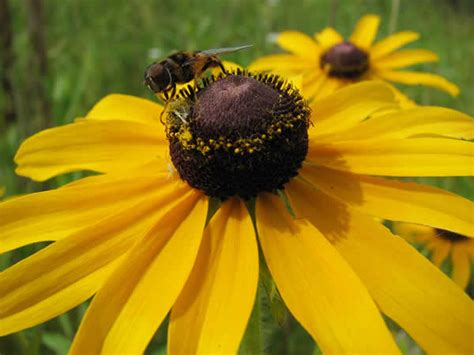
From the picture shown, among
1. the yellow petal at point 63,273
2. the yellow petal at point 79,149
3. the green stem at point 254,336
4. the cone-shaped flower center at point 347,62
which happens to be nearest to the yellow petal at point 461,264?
the cone-shaped flower center at point 347,62

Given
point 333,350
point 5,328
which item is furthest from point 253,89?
point 5,328

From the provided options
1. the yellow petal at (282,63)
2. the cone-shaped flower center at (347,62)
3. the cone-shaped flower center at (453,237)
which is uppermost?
the yellow petal at (282,63)

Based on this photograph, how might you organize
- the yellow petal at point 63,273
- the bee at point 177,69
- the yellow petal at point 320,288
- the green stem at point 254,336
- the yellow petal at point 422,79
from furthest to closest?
the yellow petal at point 422,79 → the bee at point 177,69 → the green stem at point 254,336 → the yellow petal at point 63,273 → the yellow petal at point 320,288

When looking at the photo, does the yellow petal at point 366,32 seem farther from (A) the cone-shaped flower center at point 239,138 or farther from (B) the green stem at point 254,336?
(B) the green stem at point 254,336

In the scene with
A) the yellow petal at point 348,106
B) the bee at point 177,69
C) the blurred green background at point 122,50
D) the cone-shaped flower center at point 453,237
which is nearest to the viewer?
the bee at point 177,69

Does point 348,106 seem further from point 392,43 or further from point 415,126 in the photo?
point 392,43

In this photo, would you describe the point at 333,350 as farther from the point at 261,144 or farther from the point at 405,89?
the point at 405,89

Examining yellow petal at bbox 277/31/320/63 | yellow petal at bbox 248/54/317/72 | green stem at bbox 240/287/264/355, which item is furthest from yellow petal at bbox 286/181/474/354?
yellow petal at bbox 277/31/320/63
